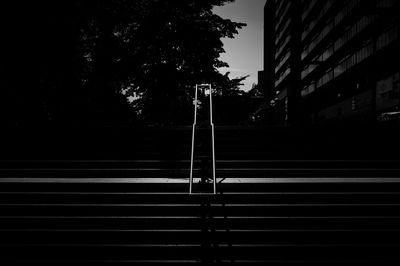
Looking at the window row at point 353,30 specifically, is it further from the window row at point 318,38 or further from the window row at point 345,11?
the window row at point 318,38

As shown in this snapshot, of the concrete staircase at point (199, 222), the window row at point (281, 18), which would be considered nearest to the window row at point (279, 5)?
the window row at point (281, 18)

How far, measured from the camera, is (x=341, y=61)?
3191 cm

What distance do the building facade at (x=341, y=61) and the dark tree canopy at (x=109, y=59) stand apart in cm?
329

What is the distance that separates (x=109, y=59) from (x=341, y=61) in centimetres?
2692

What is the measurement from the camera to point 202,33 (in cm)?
1366

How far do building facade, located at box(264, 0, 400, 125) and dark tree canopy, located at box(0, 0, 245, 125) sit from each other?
3.29 metres

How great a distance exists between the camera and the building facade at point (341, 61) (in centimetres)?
1262

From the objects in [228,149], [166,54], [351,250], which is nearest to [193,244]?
[351,250]

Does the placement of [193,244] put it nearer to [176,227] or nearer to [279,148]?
[176,227]

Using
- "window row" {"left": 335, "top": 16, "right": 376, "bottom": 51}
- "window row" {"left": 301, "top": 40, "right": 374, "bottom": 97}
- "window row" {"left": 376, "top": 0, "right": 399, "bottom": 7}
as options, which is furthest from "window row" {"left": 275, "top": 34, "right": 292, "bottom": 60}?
"window row" {"left": 376, "top": 0, "right": 399, "bottom": 7}

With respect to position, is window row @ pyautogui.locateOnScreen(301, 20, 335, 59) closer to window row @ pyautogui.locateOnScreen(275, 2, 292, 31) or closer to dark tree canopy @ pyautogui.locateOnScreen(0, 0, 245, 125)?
window row @ pyautogui.locateOnScreen(275, 2, 292, 31)

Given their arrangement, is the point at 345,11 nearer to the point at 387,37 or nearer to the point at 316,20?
the point at 387,37

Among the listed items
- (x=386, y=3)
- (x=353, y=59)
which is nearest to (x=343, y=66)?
(x=353, y=59)

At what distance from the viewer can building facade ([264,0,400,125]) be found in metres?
12.6
